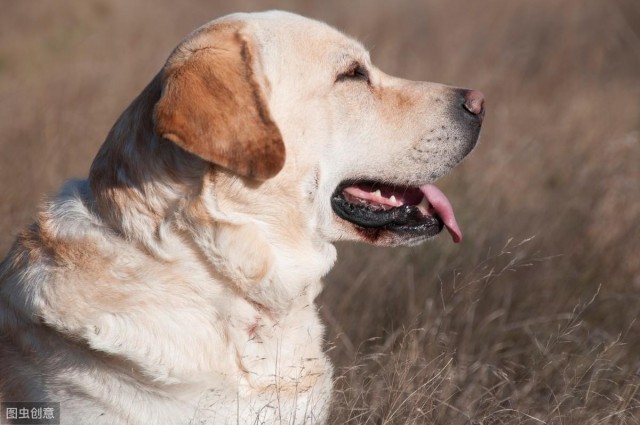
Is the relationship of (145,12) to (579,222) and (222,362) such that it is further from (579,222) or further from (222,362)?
(222,362)

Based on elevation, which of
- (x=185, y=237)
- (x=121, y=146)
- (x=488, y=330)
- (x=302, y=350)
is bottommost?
(x=488, y=330)

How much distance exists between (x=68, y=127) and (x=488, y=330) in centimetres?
382

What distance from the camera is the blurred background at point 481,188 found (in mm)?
3484

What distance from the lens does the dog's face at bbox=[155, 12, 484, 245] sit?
8.81 feet

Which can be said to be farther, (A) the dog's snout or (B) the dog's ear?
(A) the dog's snout

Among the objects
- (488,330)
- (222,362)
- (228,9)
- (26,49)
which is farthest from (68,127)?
(228,9)

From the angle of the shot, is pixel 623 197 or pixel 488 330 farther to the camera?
pixel 623 197

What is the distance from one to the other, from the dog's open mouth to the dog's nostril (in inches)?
13.0

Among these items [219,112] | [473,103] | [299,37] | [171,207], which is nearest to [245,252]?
[171,207]

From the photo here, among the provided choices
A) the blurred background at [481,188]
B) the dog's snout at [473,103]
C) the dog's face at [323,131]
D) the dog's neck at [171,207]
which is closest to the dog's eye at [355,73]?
the dog's face at [323,131]

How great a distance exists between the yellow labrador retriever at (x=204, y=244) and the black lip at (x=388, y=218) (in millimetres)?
12

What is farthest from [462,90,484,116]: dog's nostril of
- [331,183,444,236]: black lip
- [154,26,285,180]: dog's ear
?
[154,26,285,180]: dog's ear

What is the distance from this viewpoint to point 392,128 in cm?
308

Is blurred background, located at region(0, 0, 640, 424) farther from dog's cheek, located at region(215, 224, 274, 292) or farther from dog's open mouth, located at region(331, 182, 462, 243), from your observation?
dog's cheek, located at region(215, 224, 274, 292)
